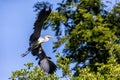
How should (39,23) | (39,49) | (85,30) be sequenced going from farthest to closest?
(85,30)
(39,49)
(39,23)

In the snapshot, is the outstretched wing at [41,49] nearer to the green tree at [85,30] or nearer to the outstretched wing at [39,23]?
the outstretched wing at [39,23]

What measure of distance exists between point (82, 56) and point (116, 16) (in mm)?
3005

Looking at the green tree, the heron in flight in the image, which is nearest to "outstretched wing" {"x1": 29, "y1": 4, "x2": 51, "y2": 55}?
the heron in flight

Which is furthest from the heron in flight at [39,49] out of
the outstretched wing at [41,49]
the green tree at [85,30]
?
the green tree at [85,30]

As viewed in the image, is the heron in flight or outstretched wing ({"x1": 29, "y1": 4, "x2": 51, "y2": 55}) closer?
outstretched wing ({"x1": 29, "y1": 4, "x2": 51, "y2": 55})

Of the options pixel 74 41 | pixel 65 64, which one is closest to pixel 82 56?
pixel 74 41

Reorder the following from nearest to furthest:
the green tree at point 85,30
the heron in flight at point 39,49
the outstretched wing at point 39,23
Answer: the outstretched wing at point 39,23 < the heron in flight at point 39,49 < the green tree at point 85,30

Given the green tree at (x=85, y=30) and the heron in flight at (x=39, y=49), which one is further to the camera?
the green tree at (x=85, y=30)

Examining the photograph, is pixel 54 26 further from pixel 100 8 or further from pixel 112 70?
pixel 112 70

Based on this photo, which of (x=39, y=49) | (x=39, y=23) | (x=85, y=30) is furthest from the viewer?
(x=85, y=30)

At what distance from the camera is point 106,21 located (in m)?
39.3

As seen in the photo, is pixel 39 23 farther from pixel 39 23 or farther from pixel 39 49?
pixel 39 49

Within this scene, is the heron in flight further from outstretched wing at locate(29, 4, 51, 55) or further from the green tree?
the green tree

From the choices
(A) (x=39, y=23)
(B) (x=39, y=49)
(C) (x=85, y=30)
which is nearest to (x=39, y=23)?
(A) (x=39, y=23)
